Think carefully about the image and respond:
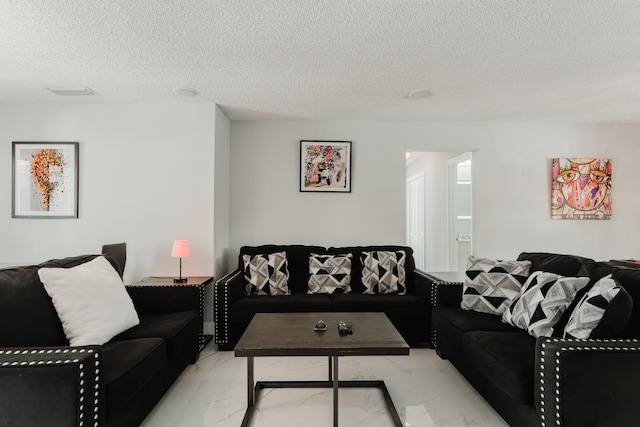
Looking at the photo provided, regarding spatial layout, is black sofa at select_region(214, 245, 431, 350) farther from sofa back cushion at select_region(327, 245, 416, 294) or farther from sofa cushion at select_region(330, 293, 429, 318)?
sofa back cushion at select_region(327, 245, 416, 294)

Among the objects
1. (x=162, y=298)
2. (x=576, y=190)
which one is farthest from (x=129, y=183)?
(x=576, y=190)

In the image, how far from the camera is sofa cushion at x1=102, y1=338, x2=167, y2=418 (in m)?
1.63

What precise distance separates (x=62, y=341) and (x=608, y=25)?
360 centimetres

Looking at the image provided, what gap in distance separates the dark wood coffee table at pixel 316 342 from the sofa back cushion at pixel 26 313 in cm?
98

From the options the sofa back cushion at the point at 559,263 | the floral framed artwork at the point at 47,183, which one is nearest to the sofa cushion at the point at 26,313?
the floral framed artwork at the point at 47,183

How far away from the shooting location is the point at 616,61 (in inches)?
99.9

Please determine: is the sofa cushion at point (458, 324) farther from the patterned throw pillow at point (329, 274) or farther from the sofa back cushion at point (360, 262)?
the patterned throw pillow at point (329, 274)

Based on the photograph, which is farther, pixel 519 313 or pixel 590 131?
pixel 590 131

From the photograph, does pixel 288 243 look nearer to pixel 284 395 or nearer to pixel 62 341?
pixel 284 395

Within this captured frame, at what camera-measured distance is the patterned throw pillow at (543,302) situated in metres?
2.04

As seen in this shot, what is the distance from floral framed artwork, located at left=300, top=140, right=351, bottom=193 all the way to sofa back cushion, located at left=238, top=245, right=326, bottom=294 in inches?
28.1

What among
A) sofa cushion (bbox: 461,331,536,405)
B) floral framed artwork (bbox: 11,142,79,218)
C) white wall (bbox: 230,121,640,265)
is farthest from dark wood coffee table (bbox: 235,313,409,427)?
floral framed artwork (bbox: 11,142,79,218)

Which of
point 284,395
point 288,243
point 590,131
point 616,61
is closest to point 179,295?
point 284,395

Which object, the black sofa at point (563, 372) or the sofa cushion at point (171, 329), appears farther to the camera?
the sofa cushion at point (171, 329)
